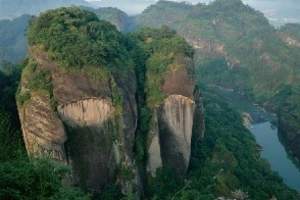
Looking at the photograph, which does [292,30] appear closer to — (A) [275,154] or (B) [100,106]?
(A) [275,154]

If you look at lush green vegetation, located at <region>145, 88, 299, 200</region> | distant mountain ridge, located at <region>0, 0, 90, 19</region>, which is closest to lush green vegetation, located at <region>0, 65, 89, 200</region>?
lush green vegetation, located at <region>145, 88, 299, 200</region>

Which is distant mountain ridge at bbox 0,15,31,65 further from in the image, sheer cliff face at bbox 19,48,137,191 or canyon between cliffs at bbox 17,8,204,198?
sheer cliff face at bbox 19,48,137,191

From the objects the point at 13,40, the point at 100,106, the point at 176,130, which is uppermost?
the point at 100,106

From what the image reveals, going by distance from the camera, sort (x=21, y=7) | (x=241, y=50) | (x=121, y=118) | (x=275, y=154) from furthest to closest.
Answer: (x=21, y=7) → (x=241, y=50) → (x=275, y=154) → (x=121, y=118)

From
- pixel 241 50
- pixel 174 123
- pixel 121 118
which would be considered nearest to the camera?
pixel 121 118

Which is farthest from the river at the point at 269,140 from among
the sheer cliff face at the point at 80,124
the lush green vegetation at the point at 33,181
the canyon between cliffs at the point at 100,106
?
the lush green vegetation at the point at 33,181

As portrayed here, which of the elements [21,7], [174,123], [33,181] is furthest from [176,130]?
[21,7]

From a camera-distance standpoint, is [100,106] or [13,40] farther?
[13,40]
